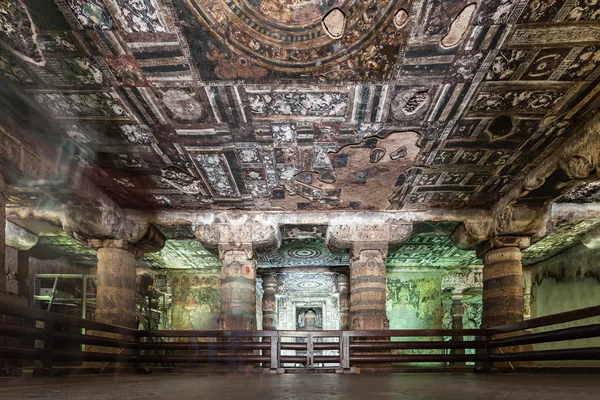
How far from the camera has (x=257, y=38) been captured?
4.30 m

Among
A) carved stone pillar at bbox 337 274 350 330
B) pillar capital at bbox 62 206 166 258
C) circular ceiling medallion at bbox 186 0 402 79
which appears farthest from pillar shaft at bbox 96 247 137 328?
carved stone pillar at bbox 337 274 350 330

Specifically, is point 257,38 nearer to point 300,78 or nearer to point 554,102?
point 300,78

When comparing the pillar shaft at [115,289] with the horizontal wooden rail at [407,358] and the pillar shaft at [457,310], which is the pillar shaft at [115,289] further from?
the pillar shaft at [457,310]

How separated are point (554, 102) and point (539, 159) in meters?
1.78

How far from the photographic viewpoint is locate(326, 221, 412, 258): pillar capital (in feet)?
29.8

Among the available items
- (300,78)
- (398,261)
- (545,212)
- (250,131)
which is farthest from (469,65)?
(398,261)

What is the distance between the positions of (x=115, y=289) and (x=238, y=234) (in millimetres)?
2472

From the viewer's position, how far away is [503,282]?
8.72 m

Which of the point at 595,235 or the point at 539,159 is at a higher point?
the point at 539,159

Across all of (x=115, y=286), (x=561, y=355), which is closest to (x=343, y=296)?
(x=115, y=286)

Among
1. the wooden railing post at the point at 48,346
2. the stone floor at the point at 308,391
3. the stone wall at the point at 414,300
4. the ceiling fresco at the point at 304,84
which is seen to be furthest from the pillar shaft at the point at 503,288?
the wooden railing post at the point at 48,346

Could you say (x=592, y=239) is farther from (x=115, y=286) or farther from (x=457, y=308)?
(x=115, y=286)

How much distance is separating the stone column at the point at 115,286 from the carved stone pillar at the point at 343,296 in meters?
7.51

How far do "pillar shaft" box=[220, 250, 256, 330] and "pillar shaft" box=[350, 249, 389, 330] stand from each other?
197 cm
